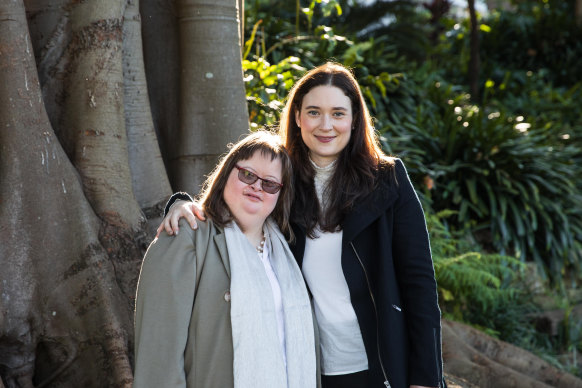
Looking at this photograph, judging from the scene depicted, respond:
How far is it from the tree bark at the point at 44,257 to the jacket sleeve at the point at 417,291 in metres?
1.40

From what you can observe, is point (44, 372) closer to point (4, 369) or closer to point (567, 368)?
point (4, 369)

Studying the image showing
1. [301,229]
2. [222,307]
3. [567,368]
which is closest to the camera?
[222,307]

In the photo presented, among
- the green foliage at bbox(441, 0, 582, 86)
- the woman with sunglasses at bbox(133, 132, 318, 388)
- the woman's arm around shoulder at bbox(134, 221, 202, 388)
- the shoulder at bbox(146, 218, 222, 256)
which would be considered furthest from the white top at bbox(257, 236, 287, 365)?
the green foliage at bbox(441, 0, 582, 86)

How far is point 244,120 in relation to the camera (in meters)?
3.91

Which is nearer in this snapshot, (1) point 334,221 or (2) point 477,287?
(1) point 334,221

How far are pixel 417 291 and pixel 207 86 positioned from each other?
1938mm

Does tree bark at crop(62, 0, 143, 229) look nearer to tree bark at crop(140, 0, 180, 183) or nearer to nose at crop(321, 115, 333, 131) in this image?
tree bark at crop(140, 0, 180, 183)

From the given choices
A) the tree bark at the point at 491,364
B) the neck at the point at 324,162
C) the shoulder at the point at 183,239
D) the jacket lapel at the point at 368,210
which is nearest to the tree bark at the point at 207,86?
the neck at the point at 324,162

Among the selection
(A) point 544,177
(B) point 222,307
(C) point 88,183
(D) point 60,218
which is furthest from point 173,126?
(A) point 544,177

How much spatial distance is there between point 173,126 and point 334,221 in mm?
1706

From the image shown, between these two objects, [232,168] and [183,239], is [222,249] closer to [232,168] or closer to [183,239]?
[183,239]

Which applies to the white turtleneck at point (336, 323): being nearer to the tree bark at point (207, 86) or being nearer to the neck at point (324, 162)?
the neck at point (324, 162)

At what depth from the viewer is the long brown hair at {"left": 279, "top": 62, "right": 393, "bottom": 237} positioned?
2656 mm

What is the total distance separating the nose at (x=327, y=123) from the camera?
267cm
